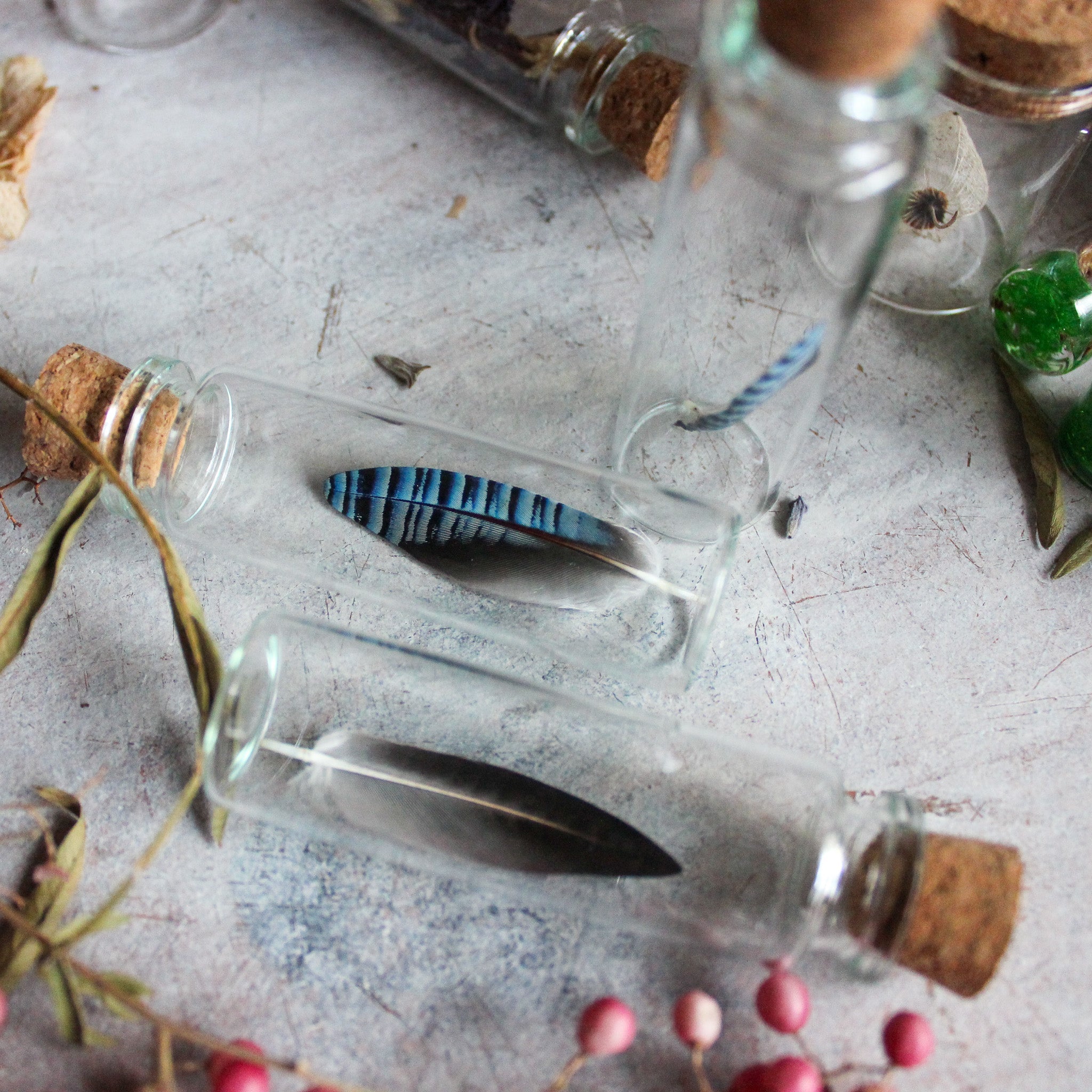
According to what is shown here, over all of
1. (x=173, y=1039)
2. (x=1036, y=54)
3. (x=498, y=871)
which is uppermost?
(x=1036, y=54)

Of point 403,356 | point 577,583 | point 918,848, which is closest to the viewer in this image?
point 918,848

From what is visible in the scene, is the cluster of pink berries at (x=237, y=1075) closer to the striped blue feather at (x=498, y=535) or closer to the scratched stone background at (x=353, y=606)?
the scratched stone background at (x=353, y=606)

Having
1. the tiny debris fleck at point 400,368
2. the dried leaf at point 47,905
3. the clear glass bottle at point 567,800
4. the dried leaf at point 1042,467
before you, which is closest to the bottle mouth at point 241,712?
the clear glass bottle at point 567,800

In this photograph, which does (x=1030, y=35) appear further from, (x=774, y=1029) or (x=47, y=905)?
(x=47, y=905)

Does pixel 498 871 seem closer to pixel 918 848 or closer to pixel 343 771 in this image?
pixel 343 771

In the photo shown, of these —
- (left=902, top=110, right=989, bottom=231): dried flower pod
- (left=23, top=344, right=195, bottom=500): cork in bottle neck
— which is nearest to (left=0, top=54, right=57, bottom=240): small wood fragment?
(left=23, top=344, right=195, bottom=500): cork in bottle neck

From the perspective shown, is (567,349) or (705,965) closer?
(705,965)

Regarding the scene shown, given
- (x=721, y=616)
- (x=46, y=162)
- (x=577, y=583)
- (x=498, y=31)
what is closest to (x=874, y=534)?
(x=721, y=616)
